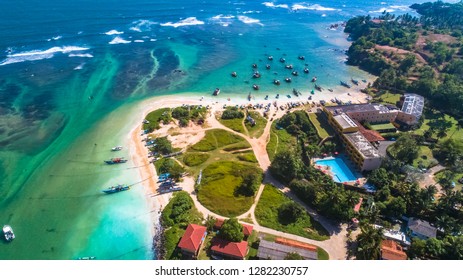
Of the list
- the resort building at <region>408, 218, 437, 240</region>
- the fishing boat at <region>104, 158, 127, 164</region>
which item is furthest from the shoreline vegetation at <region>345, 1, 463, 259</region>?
the fishing boat at <region>104, 158, 127, 164</region>

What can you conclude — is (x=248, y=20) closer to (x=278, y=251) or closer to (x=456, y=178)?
(x=456, y=178)

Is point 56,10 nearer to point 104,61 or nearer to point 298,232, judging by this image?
point 104,61

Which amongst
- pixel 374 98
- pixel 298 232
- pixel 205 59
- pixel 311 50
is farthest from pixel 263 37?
pixel 298 232

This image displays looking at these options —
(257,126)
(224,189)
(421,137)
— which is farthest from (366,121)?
(224,189)

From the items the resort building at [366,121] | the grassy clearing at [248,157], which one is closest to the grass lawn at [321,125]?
the resort building at [366,121]

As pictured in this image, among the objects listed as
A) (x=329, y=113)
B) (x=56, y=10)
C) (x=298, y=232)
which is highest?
(x=56, y=10)

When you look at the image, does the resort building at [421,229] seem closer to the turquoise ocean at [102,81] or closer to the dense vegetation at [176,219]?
the dense vegetation at [176,219]
